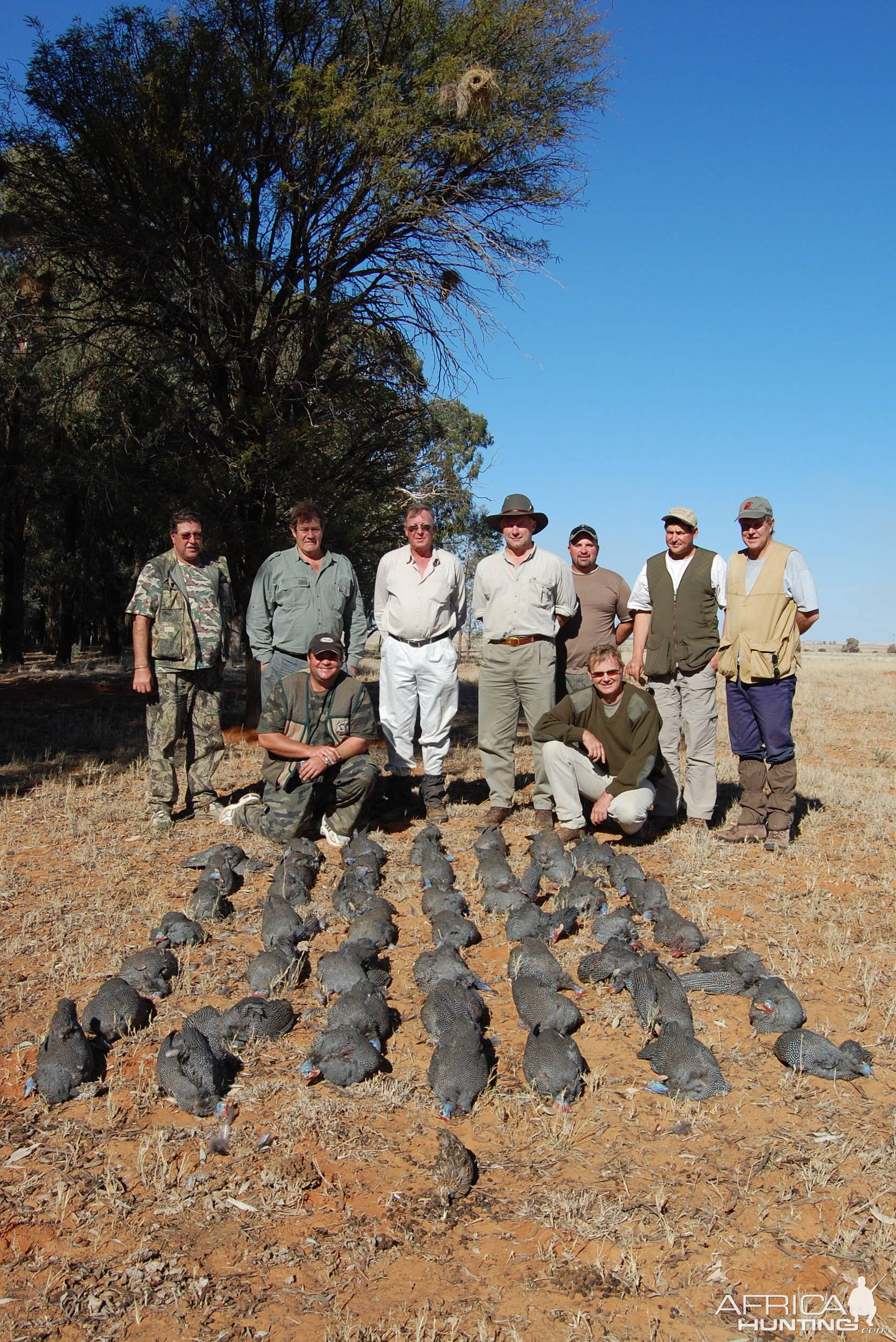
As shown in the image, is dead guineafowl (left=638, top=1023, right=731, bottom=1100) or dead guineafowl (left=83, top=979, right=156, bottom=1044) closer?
dead guineafowl (left=638, top=1023, right=731, bottom=1100)

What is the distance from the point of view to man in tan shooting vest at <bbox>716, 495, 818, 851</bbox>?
700 cm

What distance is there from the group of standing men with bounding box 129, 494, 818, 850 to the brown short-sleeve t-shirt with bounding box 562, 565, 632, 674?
0.05 feet

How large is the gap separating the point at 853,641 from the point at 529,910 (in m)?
52.0

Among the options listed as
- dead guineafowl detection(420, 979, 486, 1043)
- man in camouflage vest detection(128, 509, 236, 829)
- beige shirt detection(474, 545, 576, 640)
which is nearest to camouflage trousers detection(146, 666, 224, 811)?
man in camouflage vest detection(128, 509, 236, 829)

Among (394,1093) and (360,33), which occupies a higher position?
(360,33)

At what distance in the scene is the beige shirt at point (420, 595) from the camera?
7.60 metres

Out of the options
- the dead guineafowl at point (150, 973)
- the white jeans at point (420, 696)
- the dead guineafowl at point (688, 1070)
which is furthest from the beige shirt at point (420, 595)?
the dead guineafowl at point (688, 1070)

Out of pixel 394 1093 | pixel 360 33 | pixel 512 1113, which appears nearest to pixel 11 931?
pixel 394 1093

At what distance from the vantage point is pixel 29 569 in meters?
26.6

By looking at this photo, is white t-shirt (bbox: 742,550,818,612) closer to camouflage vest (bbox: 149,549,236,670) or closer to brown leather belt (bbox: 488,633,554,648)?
brown leather belt (bbox: 488,633,554,648)

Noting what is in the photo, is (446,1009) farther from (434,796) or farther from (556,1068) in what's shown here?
(434,796)

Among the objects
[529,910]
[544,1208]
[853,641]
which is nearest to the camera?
[544,1208]

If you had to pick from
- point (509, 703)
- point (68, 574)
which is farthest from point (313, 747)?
point (68, 574)

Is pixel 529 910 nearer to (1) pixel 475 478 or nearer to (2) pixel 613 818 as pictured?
(2) pixel 613 818
